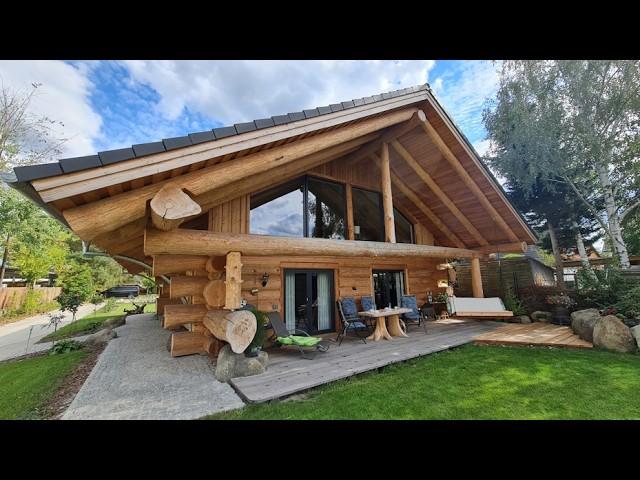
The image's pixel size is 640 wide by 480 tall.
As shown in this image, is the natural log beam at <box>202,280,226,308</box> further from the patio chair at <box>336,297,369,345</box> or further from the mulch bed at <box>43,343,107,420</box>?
the patio chair at <box>336,297,369,345</box>

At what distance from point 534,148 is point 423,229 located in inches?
341

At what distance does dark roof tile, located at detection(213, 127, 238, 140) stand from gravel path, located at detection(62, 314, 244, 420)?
3.41 meters

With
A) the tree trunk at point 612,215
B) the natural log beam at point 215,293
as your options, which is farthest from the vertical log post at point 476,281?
the natural log beam at point 215,293

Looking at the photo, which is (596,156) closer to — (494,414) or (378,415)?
(494,414)

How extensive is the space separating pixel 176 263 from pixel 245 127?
2.84 meters

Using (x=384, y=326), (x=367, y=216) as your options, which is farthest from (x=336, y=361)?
(x=367, y=216)

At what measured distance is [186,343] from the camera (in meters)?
6.09

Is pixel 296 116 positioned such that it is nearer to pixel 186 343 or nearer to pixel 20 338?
pixel 186 343

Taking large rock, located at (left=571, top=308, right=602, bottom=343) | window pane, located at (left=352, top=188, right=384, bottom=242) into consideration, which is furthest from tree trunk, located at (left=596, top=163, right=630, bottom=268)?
window pane, located at (left=352, top=188, right=384, bottom=242)

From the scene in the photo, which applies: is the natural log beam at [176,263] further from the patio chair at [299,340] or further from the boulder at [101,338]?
the boulder at [101,338]

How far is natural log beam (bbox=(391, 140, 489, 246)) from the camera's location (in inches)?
314
